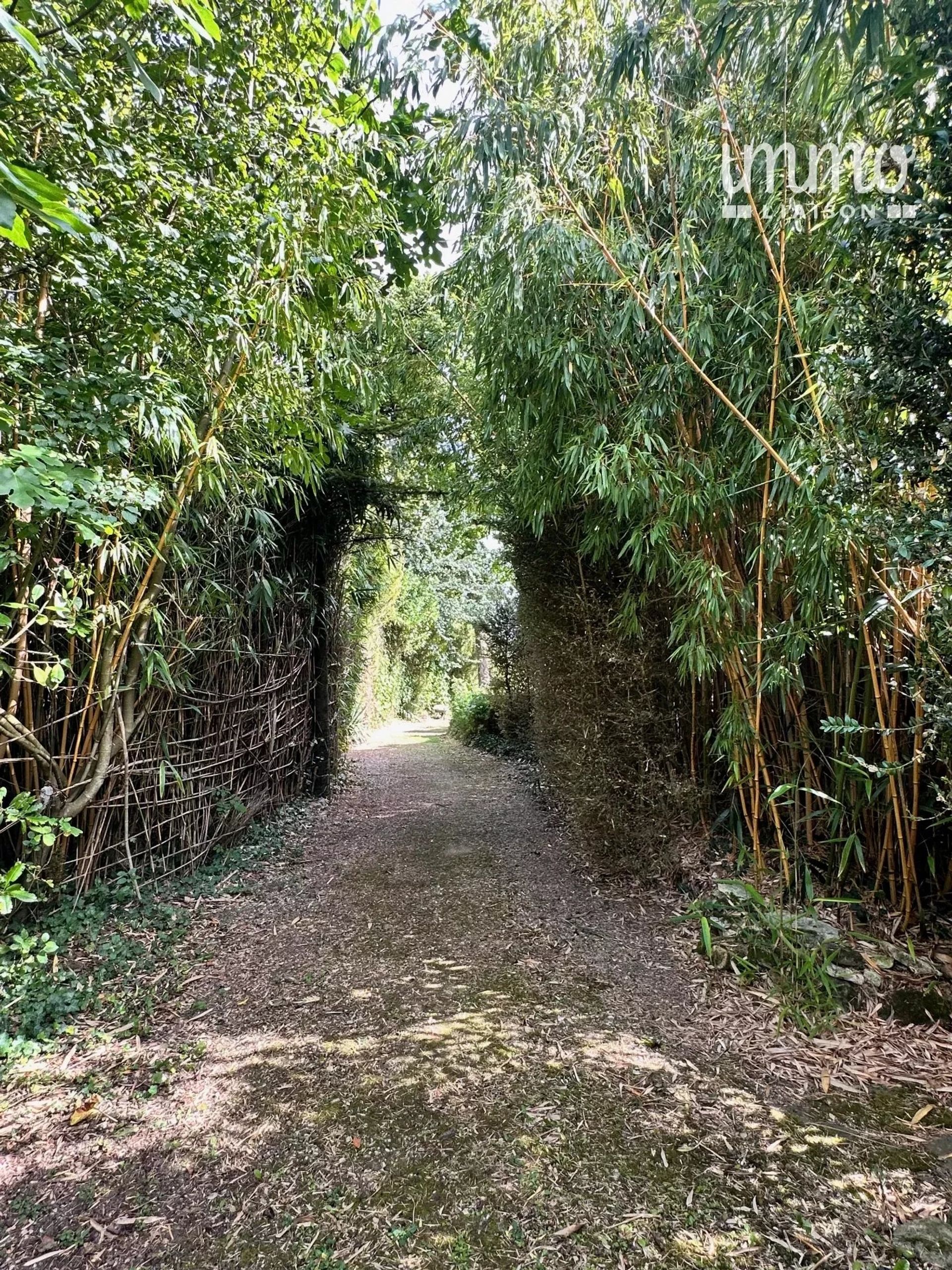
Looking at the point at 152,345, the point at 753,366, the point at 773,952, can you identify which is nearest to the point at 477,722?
the point at 773,952

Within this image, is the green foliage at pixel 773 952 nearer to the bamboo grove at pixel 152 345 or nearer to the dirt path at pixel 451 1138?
the dirt path at pixel 451 1138

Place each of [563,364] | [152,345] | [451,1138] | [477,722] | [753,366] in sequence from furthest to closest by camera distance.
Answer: [477,722] → [563,364] → [753,366] → [152,345] → [451,1138]

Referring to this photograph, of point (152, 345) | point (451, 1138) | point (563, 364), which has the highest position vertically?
point (563, 364)

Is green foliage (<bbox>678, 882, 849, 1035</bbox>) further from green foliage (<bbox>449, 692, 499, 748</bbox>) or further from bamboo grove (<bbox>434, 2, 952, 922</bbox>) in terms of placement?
green foliage (<bbox>449, 692, 499, 748</bbox>)

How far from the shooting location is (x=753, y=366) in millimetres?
1878

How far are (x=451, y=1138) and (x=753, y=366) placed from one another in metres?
2.48

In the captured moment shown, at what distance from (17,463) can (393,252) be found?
2672mm

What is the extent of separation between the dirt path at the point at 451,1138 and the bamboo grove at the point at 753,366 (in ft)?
2.94

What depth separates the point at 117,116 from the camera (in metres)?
1.63

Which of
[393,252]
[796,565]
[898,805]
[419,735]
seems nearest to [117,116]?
[393,252]

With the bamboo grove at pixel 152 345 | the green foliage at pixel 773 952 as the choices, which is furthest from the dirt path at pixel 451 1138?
Answer: the bamboo grove at pixel 152 345

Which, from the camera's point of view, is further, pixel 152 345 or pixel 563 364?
pixel 563 364

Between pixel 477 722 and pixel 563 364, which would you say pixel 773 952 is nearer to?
pixel 563 364

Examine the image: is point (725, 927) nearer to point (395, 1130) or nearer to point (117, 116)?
point (395, 1130)
